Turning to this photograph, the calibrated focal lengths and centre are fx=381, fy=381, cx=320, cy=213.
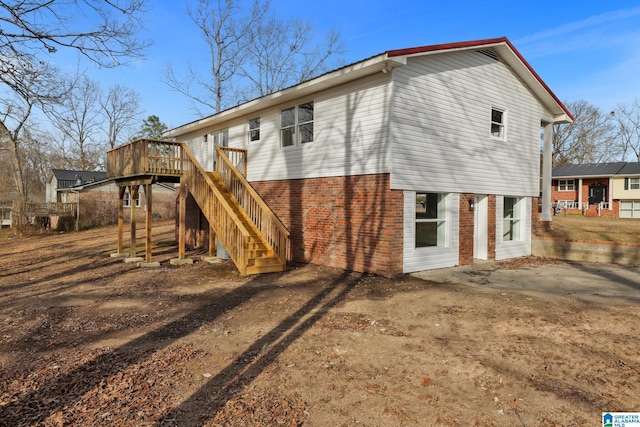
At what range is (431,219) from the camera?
10.4 meters

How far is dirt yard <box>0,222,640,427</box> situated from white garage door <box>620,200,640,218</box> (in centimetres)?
3074

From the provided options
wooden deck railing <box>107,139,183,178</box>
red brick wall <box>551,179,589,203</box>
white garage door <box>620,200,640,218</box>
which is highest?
wooden deck railing <box>107,139,183,178</box>

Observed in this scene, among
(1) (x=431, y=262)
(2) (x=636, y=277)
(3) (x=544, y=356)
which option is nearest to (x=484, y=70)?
(1) (x=431, y=262)

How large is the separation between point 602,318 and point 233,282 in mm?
7308

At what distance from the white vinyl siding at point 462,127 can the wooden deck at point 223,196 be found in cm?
391

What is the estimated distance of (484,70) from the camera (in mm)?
11555

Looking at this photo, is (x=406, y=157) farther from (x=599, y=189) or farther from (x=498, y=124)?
(x=599, y=189)

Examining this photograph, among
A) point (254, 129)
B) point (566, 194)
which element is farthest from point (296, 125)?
point (566, 194)

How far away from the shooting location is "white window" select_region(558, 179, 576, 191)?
36656mm

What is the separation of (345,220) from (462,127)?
437 cm

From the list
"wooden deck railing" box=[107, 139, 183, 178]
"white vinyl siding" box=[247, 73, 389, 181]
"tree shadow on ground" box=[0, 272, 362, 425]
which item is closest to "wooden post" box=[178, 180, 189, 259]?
"wooden deck railing" box=[107, 139, 183, 178]

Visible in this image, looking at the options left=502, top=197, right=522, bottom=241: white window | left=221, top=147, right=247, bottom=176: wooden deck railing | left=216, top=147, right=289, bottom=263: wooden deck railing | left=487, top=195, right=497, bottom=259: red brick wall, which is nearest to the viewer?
left=216, top=147, right=289, bottom=263: wooden deck railing

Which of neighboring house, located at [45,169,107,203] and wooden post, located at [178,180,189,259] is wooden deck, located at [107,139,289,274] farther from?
neighboring house, located at [45,169,107,203]

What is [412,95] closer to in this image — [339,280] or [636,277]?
[339,280]
